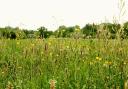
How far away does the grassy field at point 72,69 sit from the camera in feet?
12.2

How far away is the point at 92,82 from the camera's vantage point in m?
3.69

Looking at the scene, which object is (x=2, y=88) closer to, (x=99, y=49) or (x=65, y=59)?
(x=65, y=59)

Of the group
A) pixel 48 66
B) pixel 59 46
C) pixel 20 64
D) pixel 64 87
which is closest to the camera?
pixel 64 87

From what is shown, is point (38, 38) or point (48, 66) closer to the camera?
point (48, 66)

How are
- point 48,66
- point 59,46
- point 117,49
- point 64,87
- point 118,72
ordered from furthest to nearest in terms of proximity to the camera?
1. point 59,46
2. point 48,66
3. point 117,49
4. point 118,72
5. point 64,87

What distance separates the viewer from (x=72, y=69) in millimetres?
4195

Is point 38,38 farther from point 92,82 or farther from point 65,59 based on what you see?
point 92,82

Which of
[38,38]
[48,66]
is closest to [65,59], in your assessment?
[48,66]

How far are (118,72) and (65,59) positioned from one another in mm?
1210

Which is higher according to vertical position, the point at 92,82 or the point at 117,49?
the point at 117,49

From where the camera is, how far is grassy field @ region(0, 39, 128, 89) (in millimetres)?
3707

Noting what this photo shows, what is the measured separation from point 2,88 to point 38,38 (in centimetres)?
219

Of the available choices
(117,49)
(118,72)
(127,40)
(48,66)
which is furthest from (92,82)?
(127,40)

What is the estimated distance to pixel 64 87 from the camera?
11.9 feet
